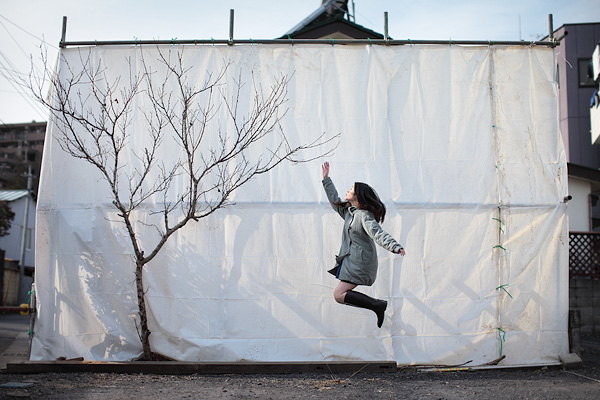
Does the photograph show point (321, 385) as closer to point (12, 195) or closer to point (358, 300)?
point (358, 300)

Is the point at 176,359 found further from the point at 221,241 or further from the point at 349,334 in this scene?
the point at 349,334

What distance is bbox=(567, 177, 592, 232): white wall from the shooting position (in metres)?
11.6

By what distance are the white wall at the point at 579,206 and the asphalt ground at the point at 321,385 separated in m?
6.59

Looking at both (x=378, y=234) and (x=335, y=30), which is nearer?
(x=378, y=234)

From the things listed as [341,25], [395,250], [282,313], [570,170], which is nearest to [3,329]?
[282,313]

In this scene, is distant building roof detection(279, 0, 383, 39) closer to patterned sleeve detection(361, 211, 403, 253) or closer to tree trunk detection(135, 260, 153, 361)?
tree trunk detection(135, 260, 153, 361)

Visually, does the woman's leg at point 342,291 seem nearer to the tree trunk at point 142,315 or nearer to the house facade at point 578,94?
the tree trunk at point 142,315

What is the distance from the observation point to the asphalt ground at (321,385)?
13.9 feet

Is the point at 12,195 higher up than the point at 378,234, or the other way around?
the point at 12,195

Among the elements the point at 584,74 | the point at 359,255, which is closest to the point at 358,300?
the point at 359,255

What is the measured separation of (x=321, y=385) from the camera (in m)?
4.76

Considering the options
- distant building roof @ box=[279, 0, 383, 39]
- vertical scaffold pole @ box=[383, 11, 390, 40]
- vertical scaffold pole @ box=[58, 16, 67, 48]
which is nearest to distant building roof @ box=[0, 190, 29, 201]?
distant building roof @ box=[279, 0, 383, 39]

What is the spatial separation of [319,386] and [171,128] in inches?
127

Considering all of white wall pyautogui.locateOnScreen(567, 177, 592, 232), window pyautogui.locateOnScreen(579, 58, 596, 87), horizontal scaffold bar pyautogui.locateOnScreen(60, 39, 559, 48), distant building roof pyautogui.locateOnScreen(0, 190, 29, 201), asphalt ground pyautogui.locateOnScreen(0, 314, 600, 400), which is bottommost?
asphalt ground pyautogui.locateOnScreen(0, 314, 600, 400)
